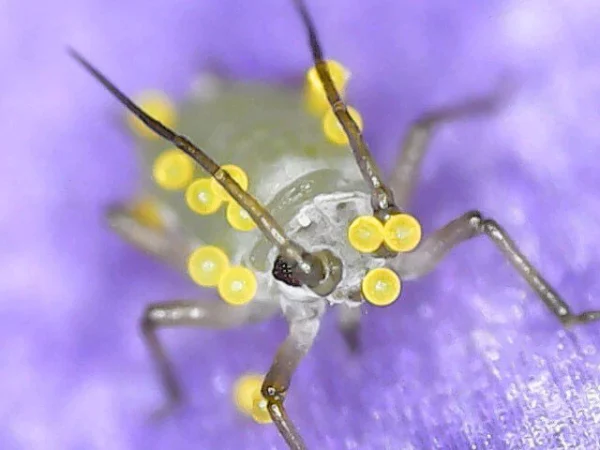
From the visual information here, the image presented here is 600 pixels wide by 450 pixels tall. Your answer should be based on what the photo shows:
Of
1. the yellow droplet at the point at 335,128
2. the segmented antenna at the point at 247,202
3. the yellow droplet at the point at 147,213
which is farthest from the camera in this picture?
the yellow droplet at the point at 147,213

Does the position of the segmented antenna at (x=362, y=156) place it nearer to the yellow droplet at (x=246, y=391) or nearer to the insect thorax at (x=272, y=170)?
the insect thorax at (x=272, y=170)

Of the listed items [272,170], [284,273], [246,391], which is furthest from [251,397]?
[272,170]

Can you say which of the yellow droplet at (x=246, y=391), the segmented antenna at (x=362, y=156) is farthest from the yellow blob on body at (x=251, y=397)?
the segmented antenna at (x=362, y=156)

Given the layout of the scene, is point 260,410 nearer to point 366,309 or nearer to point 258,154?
point 366,309

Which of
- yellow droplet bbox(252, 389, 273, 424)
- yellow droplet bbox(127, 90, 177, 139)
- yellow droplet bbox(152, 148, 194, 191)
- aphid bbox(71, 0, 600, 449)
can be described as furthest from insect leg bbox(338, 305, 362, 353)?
yellow droplet bbox(127, 90, 177, 139)

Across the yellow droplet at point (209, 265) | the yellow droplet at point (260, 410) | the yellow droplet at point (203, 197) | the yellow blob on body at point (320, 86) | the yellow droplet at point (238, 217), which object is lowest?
the yellow droplet at point (260, 410)

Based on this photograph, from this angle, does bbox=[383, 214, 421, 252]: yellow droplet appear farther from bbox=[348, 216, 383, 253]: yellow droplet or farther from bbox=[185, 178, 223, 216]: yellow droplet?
bbox=[185, 178, 223, 216]: yellow droplet

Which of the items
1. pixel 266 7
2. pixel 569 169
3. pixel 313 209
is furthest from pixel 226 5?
pixel 569 169
